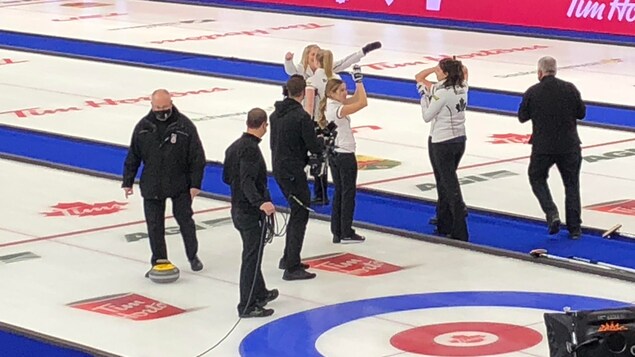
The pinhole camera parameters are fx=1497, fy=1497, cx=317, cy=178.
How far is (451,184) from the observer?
13.6m

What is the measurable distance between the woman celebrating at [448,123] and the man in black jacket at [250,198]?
8.55ft

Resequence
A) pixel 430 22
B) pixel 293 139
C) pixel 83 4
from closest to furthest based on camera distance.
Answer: pixel 293 139 → pixel 430 22 → pixel 83 4

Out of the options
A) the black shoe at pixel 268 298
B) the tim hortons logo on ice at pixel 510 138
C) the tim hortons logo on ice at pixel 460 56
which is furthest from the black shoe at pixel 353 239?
the tim hortons logo on ice at pixel 460 56

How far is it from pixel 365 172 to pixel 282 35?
40.9ft

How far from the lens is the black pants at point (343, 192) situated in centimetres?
1341

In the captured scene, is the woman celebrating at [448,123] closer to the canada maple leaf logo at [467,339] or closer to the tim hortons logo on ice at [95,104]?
the canada maple leaf logo at [467,339]

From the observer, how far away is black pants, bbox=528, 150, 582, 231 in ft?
45.6

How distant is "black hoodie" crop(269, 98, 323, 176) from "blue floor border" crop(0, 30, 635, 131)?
8611mm

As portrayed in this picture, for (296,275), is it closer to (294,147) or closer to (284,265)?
(284,265)

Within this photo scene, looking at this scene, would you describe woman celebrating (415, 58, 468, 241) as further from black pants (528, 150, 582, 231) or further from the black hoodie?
the black hoodie

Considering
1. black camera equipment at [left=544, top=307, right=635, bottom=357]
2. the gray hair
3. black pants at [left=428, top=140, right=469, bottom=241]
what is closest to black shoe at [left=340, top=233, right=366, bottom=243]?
black pants at [left=428, top=140, right=469, bottom=241]

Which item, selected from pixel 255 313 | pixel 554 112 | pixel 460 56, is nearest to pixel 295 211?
pixel 255 313

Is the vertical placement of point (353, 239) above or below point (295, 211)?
below

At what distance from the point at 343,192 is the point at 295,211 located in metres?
1.35
